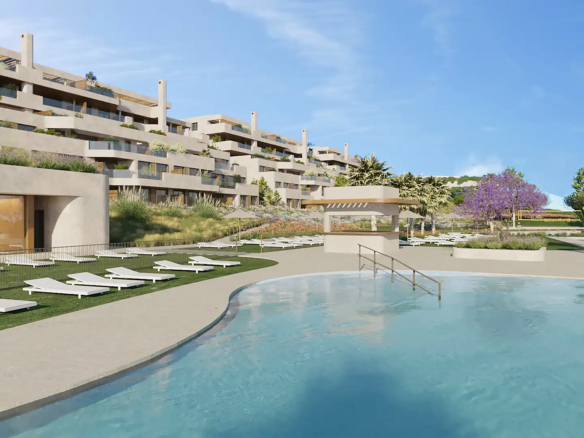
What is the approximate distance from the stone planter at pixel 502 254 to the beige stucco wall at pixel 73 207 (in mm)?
17849

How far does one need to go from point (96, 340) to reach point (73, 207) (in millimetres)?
15705

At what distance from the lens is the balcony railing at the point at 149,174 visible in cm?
4047

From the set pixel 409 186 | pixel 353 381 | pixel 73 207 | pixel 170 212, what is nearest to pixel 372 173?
pixel 409 186

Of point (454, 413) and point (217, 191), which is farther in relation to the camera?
point (217, 191)

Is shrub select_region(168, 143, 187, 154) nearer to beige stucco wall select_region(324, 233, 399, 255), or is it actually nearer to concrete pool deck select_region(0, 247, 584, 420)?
beige stucco wall select_region(324, 233, 399, 255)

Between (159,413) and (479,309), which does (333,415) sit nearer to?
(159,413)

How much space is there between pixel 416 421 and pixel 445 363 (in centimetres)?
216

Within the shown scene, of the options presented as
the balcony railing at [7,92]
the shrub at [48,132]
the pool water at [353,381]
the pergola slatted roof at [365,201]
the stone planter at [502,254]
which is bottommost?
the pool water at [353,381]

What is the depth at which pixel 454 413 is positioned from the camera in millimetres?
5883

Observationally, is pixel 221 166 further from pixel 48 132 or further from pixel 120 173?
pixel 48 132

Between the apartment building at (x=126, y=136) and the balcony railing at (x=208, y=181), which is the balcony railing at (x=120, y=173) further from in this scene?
the balcony railing at (x=208, y=181)

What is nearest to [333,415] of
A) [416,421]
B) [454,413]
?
[416,421]

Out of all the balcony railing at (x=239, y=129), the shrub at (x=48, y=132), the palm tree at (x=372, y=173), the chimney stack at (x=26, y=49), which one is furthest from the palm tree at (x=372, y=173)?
the chimney stack at (x=26, y=49)

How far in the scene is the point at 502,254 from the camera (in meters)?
20.8
